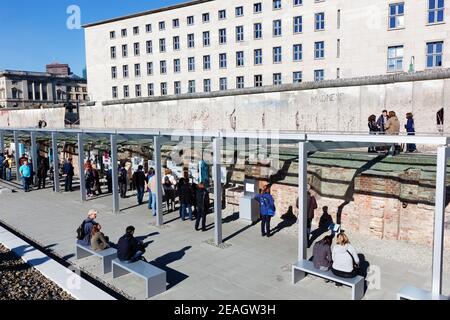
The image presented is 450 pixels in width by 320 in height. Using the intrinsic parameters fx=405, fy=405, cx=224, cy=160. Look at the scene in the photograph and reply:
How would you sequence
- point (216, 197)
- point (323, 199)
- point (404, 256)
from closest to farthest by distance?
point (404, 256) → point (216, 197) → point (323, 199)

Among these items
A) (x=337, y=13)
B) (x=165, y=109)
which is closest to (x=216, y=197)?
(x=165, y=109)

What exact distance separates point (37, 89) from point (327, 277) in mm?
91633

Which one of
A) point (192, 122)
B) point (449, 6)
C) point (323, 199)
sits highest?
point (449, 6)

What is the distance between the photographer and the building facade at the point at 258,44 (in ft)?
101

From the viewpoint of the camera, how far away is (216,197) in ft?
34.1

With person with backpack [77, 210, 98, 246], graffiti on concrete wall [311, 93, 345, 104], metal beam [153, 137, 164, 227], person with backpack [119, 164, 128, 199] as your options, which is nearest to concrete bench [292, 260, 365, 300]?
person with backpack [77, 210, 98, 246]

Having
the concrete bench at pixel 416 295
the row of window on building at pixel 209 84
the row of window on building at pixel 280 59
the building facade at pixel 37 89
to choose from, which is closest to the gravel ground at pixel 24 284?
the concrete bench at pixel 416 295

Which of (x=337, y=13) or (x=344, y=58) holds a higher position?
(x=337, y=13)

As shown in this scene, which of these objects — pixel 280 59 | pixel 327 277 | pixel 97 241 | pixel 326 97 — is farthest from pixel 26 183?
pixel 280 59

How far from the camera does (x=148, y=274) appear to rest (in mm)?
7340

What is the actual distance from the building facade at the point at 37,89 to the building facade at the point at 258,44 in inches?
888

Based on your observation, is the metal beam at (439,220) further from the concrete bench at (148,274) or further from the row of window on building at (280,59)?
the row of window on building at (280,59)
